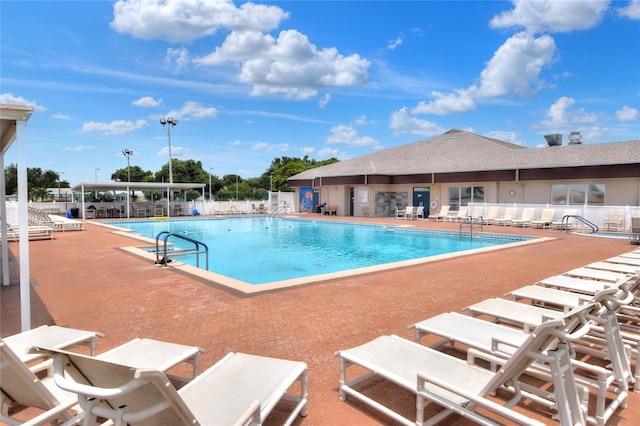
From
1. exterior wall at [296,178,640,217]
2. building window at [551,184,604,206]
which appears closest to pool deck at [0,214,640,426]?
exterior wall at [296,178,640,217]

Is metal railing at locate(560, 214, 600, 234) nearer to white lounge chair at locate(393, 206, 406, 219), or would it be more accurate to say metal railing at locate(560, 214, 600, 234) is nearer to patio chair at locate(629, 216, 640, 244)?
patio chair at locate(629, 216, 640, 244)

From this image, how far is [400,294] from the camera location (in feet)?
19.7

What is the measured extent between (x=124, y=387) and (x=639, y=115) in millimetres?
34165

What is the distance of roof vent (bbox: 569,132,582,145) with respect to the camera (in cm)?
2408

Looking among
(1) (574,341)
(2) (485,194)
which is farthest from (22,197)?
(2) (485,194)

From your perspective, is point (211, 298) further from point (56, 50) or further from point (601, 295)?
point (56, 50)

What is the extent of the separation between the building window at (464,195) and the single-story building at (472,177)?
2.3 inches

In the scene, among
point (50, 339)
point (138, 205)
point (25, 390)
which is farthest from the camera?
point (138, 205)

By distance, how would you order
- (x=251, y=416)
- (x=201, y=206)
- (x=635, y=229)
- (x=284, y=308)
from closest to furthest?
(x=251, y=416) → (x=284, y=308) → (x=635, y=229) → (x=201, y=206)

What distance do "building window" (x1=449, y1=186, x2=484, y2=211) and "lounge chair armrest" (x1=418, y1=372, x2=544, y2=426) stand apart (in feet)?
73.6

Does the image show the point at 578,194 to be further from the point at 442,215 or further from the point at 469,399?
the point at 469,399

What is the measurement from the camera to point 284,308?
5.23m

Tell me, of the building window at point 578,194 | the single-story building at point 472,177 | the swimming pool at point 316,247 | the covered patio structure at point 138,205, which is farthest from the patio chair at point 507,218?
the covered patio structure at point 138,205

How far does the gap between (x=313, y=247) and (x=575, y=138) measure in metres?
20.2
